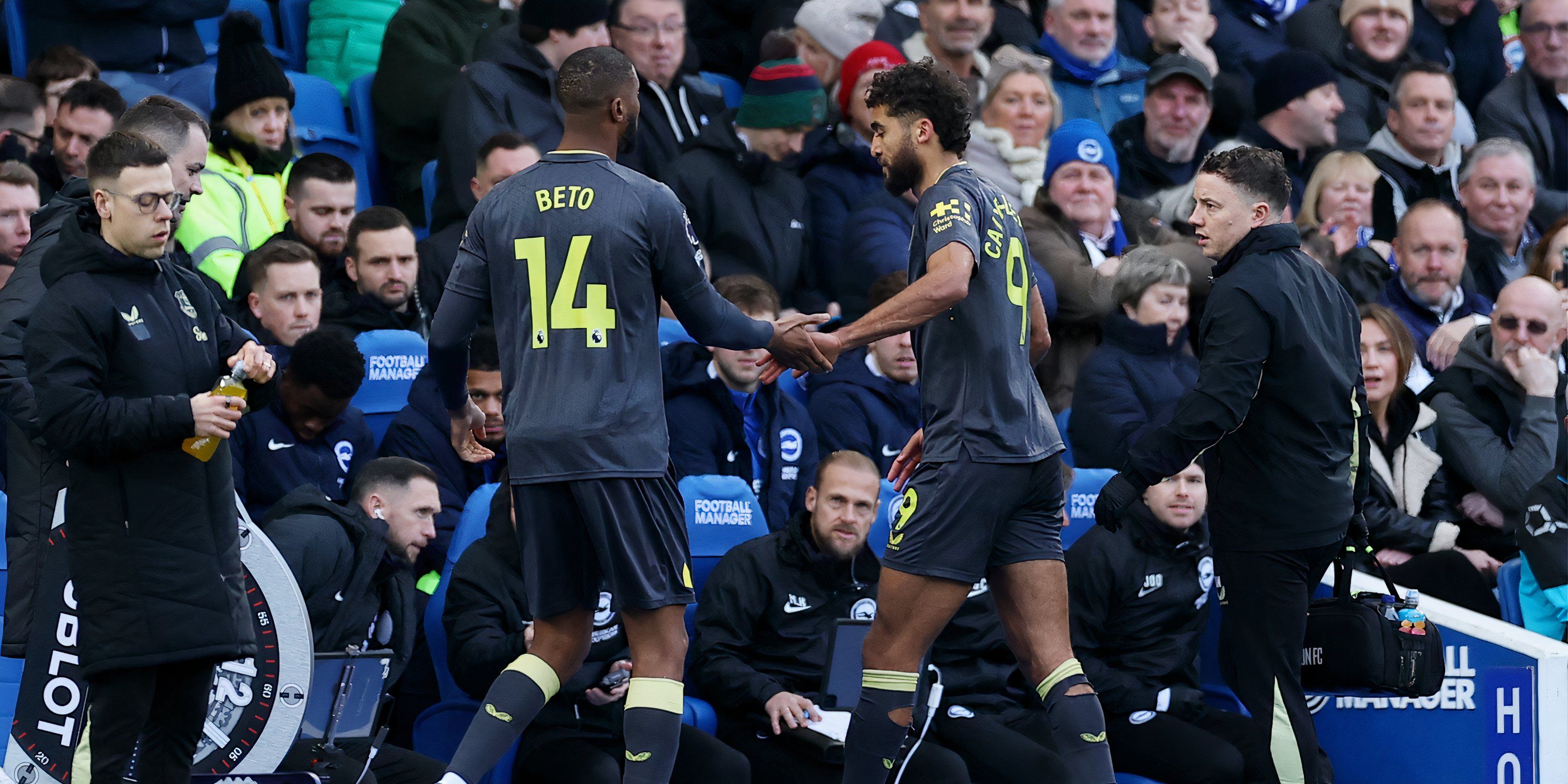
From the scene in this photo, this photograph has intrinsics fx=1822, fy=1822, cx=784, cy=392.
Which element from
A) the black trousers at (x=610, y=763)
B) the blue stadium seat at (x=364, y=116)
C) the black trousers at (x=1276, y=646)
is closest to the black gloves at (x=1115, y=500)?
the black trousers at (x=1276, y=646)

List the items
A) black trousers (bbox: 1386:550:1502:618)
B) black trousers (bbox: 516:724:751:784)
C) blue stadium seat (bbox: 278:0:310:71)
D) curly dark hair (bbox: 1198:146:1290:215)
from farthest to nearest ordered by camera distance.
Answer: blue stadium seat (bbox: 278:0:310:71)
black trousers (bbox: 1386:550:1502:618)
black trousers (bbox: 516:724:751:784)
curly dark hair (bbox: 1198:146:1290:215)

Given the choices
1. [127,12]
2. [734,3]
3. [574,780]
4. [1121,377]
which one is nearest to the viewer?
[574,780]

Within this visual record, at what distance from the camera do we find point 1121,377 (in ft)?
27.0

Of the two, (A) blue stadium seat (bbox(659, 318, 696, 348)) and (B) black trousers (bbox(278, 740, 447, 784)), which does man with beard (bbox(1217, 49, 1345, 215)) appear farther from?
(B) black trousers (bbox(278, 740, 447, 784))

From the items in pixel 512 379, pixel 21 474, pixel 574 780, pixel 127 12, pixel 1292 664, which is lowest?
pixel 574 780

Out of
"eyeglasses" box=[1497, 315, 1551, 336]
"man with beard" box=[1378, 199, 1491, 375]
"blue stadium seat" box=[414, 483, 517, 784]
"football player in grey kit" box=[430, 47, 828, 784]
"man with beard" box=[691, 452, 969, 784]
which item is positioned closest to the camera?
"football player in grey kit" box=[430, 47, 828, 784]

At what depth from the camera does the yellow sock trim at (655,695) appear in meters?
5.06

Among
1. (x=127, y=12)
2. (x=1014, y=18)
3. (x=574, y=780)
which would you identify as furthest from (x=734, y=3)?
(x=574, y=780)

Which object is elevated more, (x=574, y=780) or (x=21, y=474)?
(x=21, y=474)

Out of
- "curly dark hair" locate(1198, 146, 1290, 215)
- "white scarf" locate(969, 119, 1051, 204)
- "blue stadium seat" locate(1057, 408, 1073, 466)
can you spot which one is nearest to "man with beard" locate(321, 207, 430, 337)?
"blue stadium seat" locate(1057, 408, 1073, 466)

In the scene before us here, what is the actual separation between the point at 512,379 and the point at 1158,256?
4230 mm

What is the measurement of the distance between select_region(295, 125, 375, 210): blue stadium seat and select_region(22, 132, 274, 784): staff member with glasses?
4577 mm

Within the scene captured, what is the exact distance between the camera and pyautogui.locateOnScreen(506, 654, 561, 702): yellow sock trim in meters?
5.11

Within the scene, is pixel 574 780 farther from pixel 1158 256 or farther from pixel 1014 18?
pixel 1014 18
